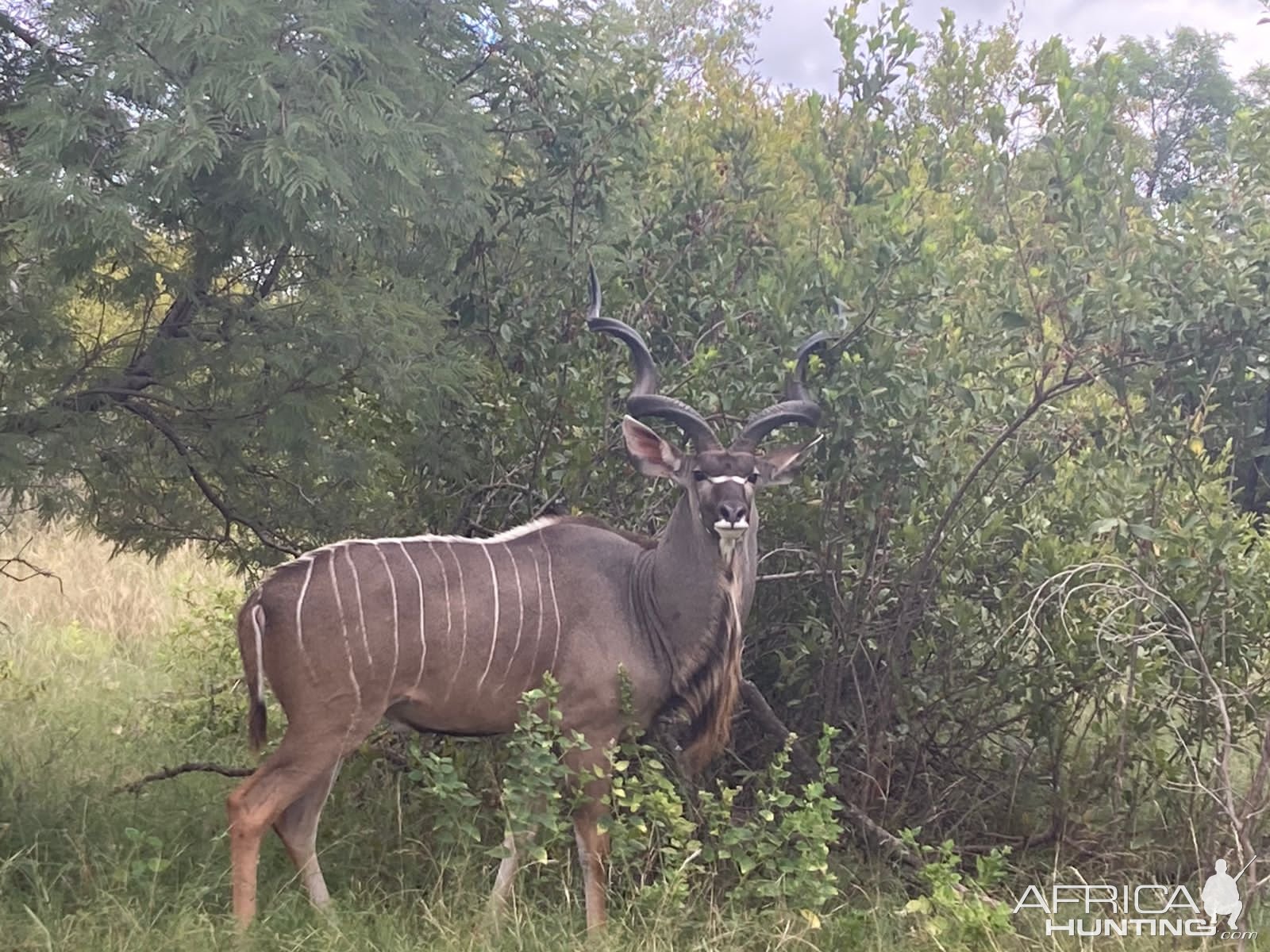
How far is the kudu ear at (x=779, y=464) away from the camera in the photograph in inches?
150

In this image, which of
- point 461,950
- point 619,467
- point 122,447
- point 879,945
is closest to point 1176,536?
point 879,945

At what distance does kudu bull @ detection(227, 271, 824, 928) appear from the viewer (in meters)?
3.56

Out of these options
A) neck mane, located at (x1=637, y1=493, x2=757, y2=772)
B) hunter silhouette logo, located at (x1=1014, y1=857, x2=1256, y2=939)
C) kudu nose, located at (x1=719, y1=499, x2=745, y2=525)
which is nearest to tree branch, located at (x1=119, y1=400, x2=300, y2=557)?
neck mane, located at (x1=637, y1=493, x2=757, y2=772)

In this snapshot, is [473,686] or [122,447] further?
[122,447]

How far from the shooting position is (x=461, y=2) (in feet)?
12.5

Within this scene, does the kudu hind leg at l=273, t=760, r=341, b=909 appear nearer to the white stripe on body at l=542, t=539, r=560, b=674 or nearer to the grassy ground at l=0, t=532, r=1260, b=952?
the grassy ground at l=0, t=532, r=1260, b=952

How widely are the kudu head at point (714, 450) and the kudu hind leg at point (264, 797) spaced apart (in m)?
1.16

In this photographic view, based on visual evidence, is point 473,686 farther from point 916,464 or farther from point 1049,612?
point 1049,612

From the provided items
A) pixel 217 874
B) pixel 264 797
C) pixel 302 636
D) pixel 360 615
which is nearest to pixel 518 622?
pixel 360 615

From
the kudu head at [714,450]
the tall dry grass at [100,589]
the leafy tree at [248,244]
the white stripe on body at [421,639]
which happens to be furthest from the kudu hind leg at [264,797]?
the tall dry grass at [100,589]

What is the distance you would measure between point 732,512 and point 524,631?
68 centimetres

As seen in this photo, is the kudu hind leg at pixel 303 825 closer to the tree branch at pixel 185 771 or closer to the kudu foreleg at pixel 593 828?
the tree branch at pixel 185 771

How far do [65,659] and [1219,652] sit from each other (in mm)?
5756

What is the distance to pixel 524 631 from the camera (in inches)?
149
